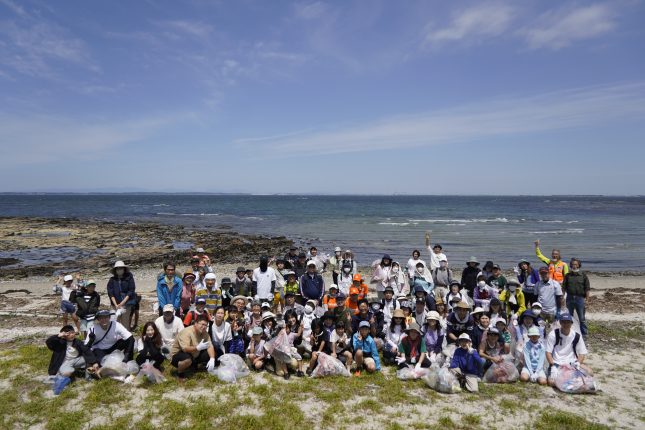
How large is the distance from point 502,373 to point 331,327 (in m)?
3.25

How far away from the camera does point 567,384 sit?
6.81 metres

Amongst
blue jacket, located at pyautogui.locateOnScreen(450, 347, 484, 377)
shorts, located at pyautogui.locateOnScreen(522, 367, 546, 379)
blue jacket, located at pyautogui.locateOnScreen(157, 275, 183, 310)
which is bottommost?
shorts, located at pyautogui.locateOnScreen(522, 367, 546, 379)

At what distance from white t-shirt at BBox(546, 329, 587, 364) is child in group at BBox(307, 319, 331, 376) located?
4.20 meters

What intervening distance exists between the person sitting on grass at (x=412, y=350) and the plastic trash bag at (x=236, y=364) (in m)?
2.98

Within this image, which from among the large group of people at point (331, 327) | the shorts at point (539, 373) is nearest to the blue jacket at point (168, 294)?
the large group of people at point (331, 327)

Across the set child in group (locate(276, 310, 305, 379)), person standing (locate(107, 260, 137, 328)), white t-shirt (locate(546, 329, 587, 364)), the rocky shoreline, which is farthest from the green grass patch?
the rocky shoreline

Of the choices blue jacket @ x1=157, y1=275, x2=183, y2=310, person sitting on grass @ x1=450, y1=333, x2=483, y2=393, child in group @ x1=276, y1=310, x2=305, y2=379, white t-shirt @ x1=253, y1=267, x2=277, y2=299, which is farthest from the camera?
white t-shirt @ x1=253, y1=267, x2=277, y2=299

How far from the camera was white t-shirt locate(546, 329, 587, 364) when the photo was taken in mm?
7301

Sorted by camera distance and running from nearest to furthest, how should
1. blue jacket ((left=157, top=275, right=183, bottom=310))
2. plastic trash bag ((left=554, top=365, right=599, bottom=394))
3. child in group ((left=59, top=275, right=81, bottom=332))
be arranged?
plastic trash bag ((left=554, top=365, right=599, bottom=394)), blue jacket ((left=157, top=275, right=183, bottom=310)), child in group ((left=59, top=275, right=81, bottom=332))

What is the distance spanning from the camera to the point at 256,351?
25.6 feet

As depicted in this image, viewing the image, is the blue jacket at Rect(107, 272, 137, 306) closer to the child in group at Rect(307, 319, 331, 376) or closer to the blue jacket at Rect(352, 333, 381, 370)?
the child in group at Rect(307, 319, 331, 376)

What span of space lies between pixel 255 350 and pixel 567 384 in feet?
18.6

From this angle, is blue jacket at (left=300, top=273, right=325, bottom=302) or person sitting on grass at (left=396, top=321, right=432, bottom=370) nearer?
person sitting on grass at (left=396, top=321, right=432, bottom=370)

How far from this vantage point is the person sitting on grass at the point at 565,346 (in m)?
7.27
